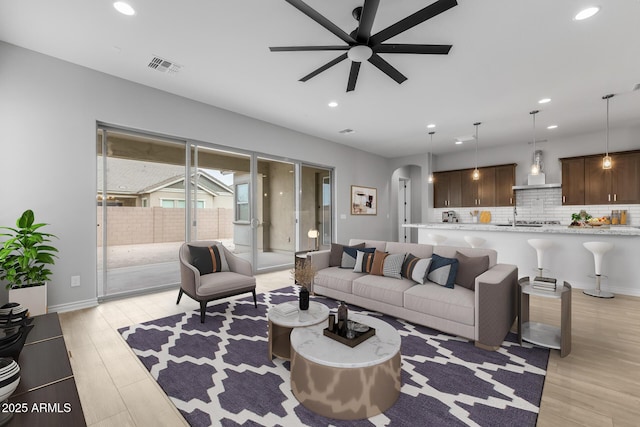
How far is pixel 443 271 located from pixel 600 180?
5593mm

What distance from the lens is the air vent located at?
3.40 metres

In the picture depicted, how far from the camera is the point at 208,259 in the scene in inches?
145

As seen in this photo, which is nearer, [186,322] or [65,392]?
[65,392]

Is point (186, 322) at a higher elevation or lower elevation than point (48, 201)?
lower

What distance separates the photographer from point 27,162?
325 cm

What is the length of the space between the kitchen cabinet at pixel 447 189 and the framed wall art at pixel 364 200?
176 centimetres

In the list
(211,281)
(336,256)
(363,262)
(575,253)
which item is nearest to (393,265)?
(363,262)

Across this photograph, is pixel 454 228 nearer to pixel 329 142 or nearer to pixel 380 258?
pixel 380 258

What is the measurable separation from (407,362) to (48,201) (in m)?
4.37

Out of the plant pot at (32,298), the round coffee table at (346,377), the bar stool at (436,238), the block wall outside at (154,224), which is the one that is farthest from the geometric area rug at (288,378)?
the bar stool at (436,238)

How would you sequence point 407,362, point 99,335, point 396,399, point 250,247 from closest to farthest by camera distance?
point 396,399 < point 407,362 < point 99,335 < point 250,247

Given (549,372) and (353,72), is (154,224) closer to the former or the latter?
(353,72)

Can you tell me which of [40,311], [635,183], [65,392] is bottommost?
[40,311]

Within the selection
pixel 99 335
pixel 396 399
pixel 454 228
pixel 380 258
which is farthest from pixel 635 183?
pixel 99 335
